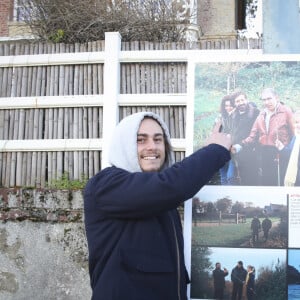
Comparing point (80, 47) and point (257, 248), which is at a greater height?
point (80, 47)

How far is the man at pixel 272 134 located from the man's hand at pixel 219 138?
0.09 m

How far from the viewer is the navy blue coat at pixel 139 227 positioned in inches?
79.2

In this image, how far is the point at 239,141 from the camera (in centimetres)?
237

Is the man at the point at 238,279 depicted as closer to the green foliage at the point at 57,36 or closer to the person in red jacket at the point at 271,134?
the person in red jacket at the point at 271,134

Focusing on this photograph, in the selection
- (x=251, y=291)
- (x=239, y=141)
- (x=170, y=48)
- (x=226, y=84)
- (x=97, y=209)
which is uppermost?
(x=170, y=48)

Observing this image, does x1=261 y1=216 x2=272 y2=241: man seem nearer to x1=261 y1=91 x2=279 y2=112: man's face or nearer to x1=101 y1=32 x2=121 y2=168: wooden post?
x1=261 y1=91 x2=279 y2=112: man's face

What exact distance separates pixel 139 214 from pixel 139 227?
83 mm

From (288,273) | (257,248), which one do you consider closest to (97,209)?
(257,248)

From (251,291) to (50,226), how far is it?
6.35 ft

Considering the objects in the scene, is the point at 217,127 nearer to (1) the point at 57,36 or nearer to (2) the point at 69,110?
(2) the point at 69,110

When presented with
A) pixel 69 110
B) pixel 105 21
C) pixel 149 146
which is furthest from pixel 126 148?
pixel 105 21

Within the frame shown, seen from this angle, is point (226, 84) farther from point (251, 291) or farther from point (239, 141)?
point (251, 291)

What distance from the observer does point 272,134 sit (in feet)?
7.79

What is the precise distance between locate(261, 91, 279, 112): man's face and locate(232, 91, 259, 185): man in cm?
6
